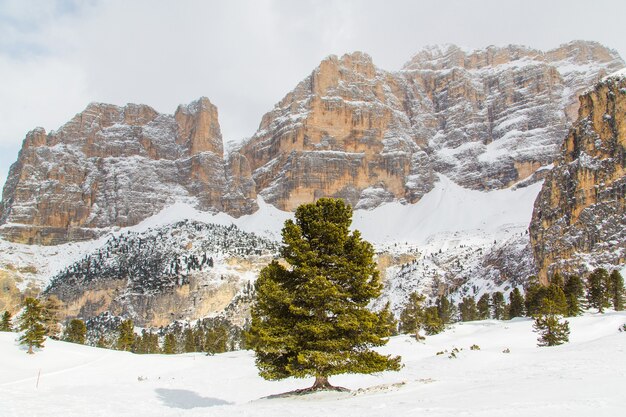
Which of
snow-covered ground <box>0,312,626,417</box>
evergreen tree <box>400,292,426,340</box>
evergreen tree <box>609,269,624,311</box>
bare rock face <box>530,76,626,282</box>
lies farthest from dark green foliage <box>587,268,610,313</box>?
bare rock face <box>530,76,626,282</box>

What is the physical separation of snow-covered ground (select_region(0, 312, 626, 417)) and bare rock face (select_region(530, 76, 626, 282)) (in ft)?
273

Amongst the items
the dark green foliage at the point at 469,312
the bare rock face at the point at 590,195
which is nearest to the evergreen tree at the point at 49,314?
the dark green foliage at the point at 469,312

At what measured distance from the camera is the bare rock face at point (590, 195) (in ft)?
429

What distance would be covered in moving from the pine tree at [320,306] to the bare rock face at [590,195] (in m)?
126

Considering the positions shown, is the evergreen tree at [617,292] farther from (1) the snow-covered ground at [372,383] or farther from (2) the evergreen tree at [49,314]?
(2) the evergreen tree at [49,314]

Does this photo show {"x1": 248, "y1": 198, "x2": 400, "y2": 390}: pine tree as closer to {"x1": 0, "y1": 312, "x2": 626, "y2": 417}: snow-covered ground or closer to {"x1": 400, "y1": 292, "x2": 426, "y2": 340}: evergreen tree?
{"x1": 0, "y1": 312, "x2": 626, "y2": 417}: snow-covered ground

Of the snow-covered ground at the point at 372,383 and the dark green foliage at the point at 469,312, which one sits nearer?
the snow-covered ground at the point at 372,383

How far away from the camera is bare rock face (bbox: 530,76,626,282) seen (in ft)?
Result: 429

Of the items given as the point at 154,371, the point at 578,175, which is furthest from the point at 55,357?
the point at 578,175

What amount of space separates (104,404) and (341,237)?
14641mm

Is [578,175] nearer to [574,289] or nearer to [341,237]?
[574,289]

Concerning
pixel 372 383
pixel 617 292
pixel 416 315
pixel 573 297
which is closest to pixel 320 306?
pixel 372 383

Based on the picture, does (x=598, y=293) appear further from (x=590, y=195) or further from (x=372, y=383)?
(x=590, y=195)

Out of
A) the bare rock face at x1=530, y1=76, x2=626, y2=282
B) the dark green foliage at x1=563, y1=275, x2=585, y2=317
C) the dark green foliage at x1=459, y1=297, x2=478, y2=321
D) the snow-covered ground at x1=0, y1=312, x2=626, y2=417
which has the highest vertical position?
the bare rock face at x1=530, y1=76, x2=626, y2=282
